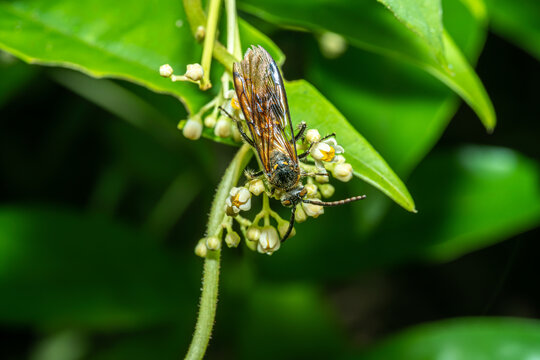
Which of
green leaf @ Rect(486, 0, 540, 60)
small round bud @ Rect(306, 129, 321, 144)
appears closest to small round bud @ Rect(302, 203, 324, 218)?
small round bud @ Rect(306, 129, 321, 144)

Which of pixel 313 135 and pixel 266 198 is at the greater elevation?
pixel 313 135

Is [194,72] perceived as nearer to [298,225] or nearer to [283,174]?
[283,174]

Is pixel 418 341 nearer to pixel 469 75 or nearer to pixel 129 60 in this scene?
pixel 469 75

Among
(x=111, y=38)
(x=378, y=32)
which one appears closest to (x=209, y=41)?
(x=111, y=38)

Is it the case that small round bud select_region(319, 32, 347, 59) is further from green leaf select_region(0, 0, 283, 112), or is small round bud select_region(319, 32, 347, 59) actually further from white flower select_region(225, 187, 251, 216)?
white flower select_region(225, 187, 251, 216)

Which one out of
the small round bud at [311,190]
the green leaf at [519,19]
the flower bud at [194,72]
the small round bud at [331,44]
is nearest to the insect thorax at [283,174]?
the small round bud at [311,190]

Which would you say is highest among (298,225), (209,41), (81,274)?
(209,41)
